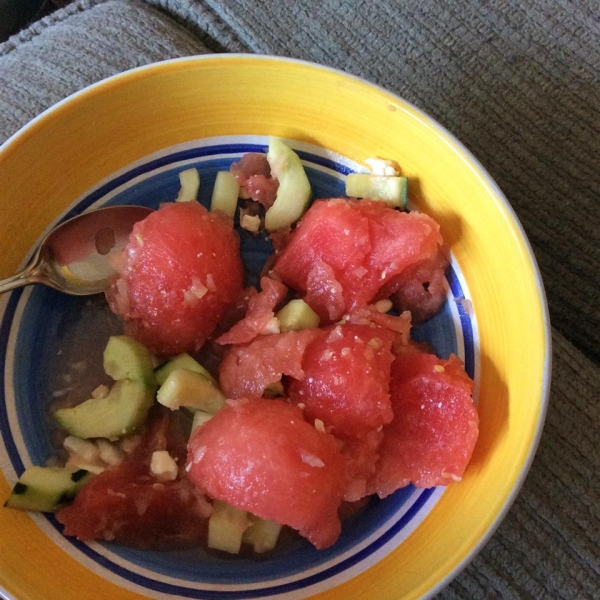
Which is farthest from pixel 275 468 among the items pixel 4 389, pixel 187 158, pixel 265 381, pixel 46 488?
pixel 187 158

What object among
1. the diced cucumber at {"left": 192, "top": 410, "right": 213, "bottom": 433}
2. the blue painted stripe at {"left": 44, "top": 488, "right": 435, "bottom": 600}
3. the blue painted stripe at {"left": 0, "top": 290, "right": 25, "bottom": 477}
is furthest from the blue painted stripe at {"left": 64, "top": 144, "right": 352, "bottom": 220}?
the blue painted stripe at {"left": 44, "top": 488, "right": 435, "bottom": 600}

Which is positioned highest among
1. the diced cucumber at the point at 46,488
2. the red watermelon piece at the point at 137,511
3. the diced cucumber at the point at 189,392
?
the diced cucumber at the point at 189,392

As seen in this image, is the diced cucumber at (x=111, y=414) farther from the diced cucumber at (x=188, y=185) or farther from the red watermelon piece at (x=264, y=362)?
the diced cucumber at (x=188, y=185)

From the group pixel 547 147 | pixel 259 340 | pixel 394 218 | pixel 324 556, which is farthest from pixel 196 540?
pixel 547 147

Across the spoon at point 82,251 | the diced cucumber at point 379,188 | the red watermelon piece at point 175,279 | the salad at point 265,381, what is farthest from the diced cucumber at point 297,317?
the spoon at point 82,251

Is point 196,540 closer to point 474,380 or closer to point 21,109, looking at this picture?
point 474,380

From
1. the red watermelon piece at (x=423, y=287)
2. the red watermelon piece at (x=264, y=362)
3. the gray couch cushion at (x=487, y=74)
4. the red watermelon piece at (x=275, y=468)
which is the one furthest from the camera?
the gray couch cushion at (x=487, y=74)

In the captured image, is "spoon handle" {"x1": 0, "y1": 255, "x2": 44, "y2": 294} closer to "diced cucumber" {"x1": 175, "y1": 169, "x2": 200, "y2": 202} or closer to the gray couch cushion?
"diced cucumber" {"x1": 175, "y1": 169, "x2": 200, "y2": 202}

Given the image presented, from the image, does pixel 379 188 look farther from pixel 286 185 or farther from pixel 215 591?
pixel 215 591
